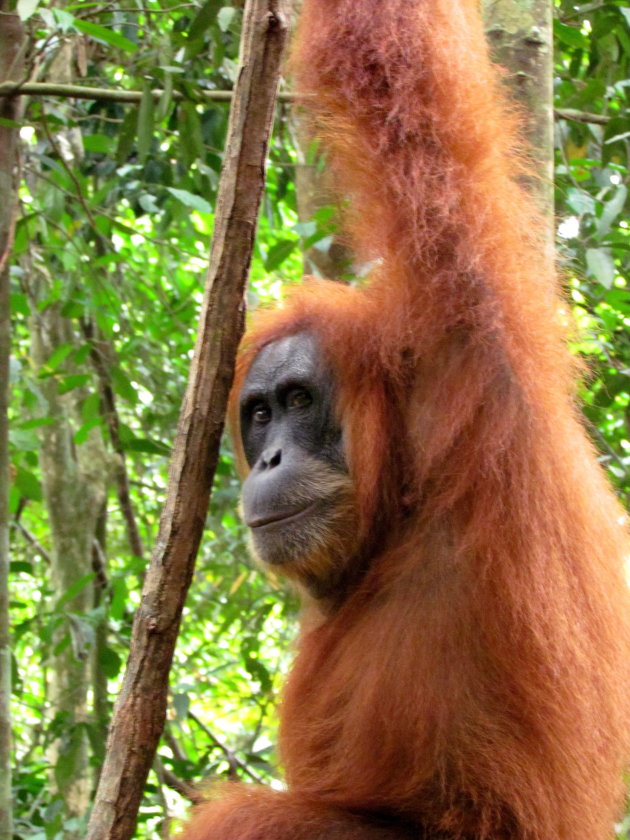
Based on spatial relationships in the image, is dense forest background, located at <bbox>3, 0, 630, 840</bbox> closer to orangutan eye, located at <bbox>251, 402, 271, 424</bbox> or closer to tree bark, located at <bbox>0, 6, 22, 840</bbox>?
tree bark, located at <bbox>0, 6, 22, 840</bbox>

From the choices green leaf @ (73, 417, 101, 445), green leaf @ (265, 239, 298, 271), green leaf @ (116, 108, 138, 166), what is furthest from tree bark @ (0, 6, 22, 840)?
green leaf @ (265, 239, 298, 271)

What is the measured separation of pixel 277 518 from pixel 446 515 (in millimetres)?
583

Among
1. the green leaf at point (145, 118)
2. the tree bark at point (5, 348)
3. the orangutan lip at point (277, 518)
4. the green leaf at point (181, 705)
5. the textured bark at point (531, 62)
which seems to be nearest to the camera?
the orangutan lip at point (277, 518)

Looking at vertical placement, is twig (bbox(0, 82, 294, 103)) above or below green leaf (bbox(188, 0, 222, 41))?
below

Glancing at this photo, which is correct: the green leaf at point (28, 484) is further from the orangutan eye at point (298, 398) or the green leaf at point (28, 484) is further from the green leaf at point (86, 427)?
the orangutan eye at point (298, 398)

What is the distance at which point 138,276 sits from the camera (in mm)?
5867

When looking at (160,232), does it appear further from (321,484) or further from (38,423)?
(321,484)

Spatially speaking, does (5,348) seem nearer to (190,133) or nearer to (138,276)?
(190,133)

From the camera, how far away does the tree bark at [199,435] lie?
251 centimetres

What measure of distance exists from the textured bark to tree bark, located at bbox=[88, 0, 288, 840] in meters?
1.06

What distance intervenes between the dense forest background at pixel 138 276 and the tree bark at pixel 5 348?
14 cm

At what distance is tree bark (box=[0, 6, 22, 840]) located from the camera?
3424 mm

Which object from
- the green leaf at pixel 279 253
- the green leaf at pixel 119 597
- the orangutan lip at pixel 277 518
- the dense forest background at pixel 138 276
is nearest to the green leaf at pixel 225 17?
the dense forest background at pixel 138 276

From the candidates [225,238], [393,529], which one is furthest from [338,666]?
[225,238]
